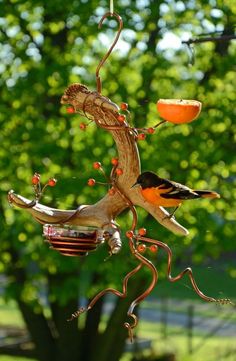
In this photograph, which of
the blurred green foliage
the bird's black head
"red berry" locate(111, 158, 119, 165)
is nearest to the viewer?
the bird's black head

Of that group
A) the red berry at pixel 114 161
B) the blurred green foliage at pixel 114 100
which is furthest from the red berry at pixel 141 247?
the blurred green foliage at pixel 114 100

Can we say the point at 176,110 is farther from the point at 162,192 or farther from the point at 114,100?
the point at 114,100

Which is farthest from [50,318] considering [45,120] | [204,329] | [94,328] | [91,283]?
[204,329]

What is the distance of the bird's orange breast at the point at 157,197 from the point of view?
1939mm

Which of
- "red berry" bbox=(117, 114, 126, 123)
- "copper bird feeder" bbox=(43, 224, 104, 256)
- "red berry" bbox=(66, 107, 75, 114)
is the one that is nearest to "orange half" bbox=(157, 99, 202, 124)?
"red berry" bbox=(117, 114, 126, 123)

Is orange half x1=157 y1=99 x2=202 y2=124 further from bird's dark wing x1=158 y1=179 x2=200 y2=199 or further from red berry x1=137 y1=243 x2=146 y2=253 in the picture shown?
red berry x1=137 y1=243 x2=146 y2=253

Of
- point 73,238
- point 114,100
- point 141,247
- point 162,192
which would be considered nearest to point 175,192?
point 162,192

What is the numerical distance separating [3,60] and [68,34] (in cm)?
60

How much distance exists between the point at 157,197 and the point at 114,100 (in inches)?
Answer: 173

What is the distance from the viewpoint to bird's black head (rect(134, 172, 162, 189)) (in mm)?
1925

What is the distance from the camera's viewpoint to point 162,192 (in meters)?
1.94

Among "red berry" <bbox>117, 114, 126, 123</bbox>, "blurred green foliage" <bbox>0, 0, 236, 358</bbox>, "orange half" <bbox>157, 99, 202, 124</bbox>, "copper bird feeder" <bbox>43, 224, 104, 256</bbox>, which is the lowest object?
"blurred green foliage" <bbox>0, 0, 236, 358</bbox>

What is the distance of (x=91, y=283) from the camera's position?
6734 millimetres

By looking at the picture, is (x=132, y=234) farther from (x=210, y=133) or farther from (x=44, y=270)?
(x=44, y=270)
